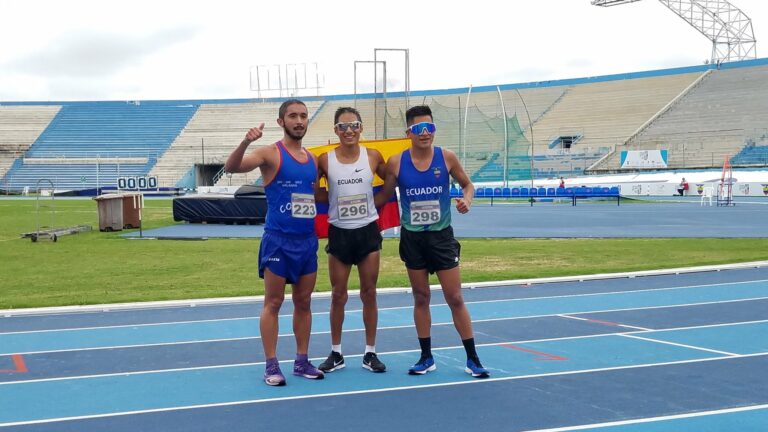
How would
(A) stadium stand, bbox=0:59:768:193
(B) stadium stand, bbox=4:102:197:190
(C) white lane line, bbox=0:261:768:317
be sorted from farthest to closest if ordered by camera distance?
(B) stadium stand, bbox=4:102:197:190, (A) stadium stand, bbox=0:59:768:193, (C) white lane line, bbox=0:261:768:317

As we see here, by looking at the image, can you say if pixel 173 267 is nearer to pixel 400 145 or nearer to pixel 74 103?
pixel 400 145

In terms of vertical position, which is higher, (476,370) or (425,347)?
(425,347)

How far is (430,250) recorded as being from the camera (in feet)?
17.9

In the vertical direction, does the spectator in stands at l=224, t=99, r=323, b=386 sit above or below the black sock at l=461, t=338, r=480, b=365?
above

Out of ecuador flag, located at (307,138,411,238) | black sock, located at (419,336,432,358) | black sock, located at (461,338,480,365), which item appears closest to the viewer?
black sock, located at (461,338,480,365)

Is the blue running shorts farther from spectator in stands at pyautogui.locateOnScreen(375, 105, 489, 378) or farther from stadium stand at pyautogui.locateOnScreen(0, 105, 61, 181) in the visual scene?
stadium stand at pyautogui.locateOnScreen(0, 105, 61, 181)

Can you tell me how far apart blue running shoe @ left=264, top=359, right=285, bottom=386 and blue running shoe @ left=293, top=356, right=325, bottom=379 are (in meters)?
0.19

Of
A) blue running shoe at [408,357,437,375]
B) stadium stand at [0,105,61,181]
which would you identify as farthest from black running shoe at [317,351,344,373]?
stadium stand at [0,105,61,181]

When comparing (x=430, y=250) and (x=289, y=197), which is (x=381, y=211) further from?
(x=289, y=197)

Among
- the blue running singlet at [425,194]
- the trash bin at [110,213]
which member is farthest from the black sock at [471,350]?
the trash bin at [110,213]

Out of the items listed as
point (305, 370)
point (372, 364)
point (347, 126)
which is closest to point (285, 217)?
point (347, 126)

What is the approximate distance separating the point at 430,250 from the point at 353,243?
53 cm

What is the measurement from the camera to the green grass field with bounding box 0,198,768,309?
34.0ft

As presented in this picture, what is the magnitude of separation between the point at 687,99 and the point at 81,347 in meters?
52.5
